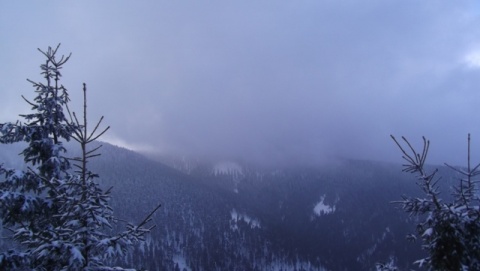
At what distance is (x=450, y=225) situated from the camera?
815 centimetres

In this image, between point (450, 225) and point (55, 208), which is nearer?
point (450, 225)

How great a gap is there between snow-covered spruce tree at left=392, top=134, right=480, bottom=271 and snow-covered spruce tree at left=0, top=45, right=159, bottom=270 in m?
6.87

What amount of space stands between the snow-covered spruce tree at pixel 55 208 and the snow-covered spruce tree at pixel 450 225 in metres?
6.87

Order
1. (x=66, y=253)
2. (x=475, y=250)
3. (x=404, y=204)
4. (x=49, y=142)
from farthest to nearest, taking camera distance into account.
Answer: (x=49, y=142) → (x=404, y=204) → (x=475, y=250) → (x=66, y=253)

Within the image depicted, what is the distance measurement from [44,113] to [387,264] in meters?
12.3

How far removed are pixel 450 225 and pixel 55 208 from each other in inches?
444

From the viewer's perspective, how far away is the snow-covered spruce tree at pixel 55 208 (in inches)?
302

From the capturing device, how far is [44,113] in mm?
11891

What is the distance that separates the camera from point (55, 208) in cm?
1077

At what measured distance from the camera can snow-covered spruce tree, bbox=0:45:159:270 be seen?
7.68 meters

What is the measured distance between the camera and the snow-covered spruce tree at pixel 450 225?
26.7 feet

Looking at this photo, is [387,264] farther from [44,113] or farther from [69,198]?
[44,113]

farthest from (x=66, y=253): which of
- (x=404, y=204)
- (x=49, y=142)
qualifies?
(x=404, y=204)

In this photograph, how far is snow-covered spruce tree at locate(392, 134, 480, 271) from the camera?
8125 mm
